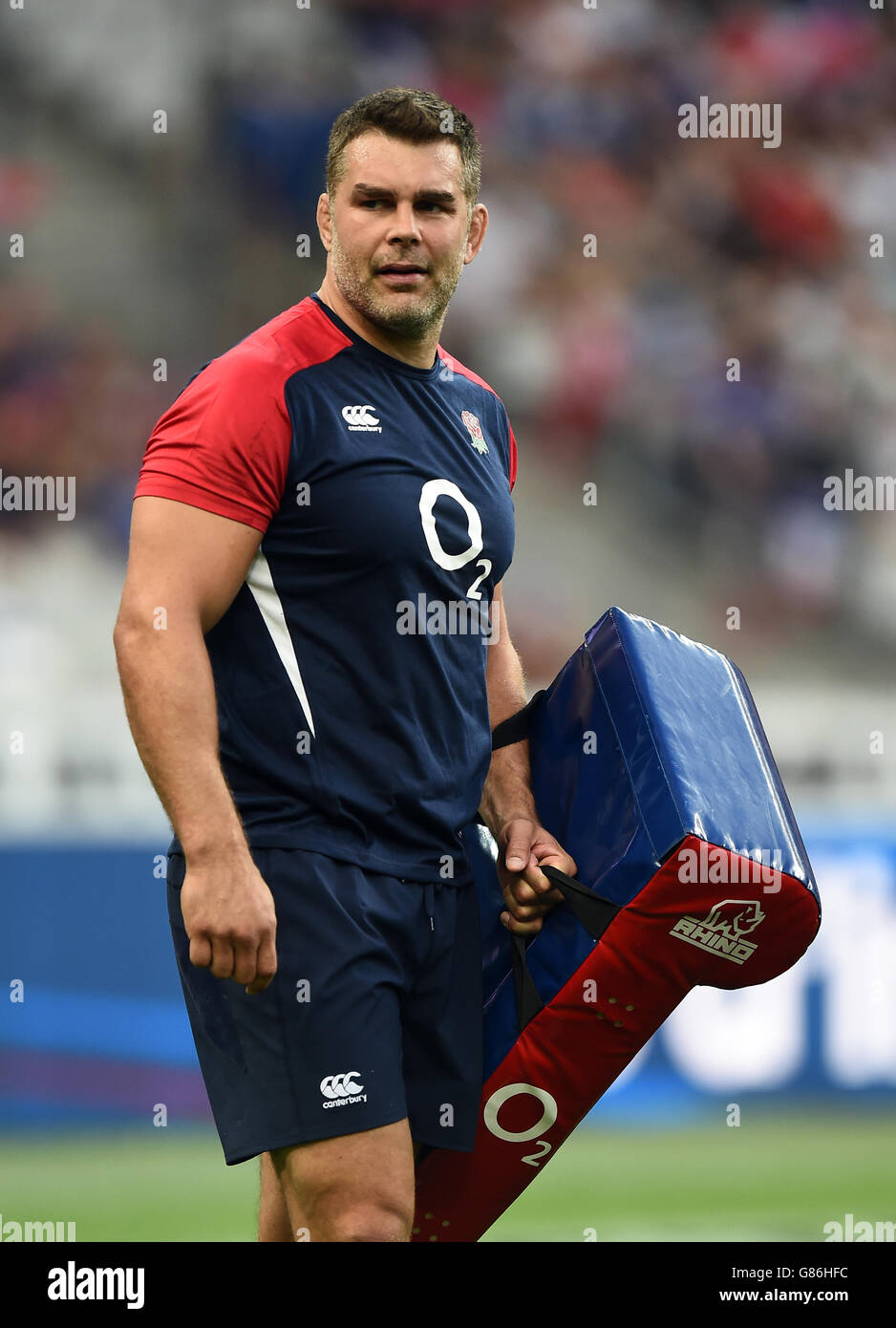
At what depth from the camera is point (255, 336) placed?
2598mm

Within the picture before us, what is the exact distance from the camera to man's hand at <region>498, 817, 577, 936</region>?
278cm

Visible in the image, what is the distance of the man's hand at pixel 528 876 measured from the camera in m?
2.78

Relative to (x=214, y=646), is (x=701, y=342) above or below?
above

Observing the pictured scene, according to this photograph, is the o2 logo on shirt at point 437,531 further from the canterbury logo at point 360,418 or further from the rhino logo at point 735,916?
the rhino logo at point 735,916

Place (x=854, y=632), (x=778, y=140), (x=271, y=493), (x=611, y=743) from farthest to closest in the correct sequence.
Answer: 1. (x=778, y=140)
2. (x=854, y=632)
3. (x=611, y=743)
4. (x=271, y=493)

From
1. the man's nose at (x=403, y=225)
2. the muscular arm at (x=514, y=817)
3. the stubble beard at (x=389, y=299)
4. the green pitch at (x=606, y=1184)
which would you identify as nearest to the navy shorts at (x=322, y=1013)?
the muscular arm at (x=514, y=817)

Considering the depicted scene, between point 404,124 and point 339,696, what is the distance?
90 centimetres

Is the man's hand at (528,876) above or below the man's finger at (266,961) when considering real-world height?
above

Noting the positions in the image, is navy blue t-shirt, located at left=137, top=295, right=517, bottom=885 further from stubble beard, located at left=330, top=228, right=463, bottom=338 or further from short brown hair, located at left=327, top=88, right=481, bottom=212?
short brown hair, located at left=327, top=88, right=481, bottom=212

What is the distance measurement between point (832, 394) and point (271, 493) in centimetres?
578

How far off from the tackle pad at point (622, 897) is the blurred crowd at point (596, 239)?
473cm

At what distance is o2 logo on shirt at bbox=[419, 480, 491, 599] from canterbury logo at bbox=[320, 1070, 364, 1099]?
2.54 feet
